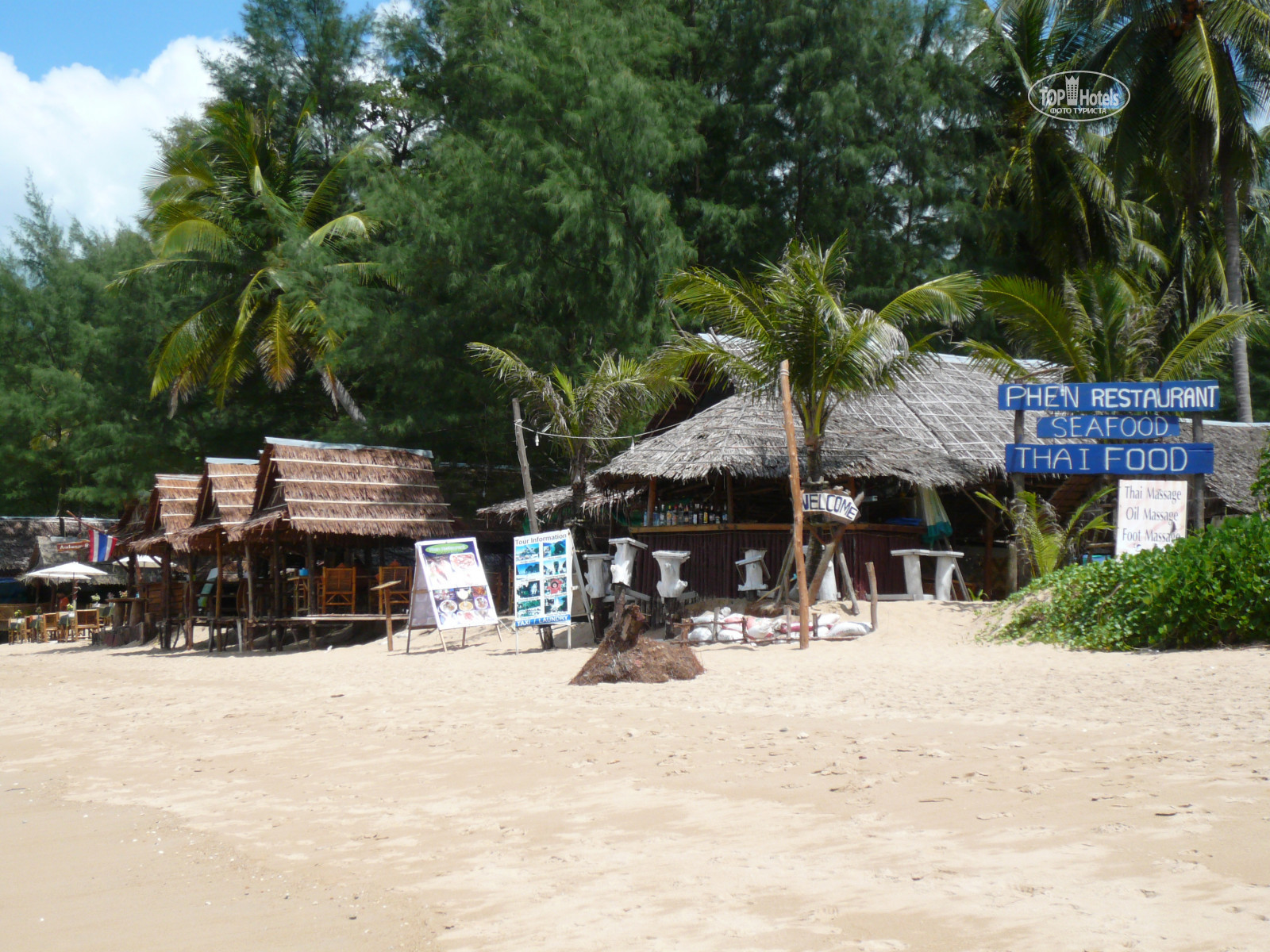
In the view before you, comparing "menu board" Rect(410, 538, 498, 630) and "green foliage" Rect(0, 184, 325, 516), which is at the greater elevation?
"green foliage" Rect(0, 184, 325, 516)

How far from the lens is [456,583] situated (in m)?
A: 15.3

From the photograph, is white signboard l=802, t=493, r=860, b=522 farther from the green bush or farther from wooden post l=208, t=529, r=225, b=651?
wooden post l=208, t=529, r=225, b=651

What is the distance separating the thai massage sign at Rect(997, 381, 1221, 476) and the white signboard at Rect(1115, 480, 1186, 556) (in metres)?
0.22

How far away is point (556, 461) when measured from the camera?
23.8m

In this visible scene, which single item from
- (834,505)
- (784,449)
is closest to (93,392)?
(784,449)

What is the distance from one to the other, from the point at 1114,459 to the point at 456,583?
27.4ft

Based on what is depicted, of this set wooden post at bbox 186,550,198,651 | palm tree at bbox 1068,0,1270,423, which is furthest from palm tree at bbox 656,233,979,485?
wooden post at bbox 186,550,198,651

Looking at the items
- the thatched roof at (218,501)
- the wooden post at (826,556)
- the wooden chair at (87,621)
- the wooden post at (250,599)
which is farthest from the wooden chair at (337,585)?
the wooden chair at (87,621)

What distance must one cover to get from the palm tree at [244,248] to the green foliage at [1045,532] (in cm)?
1583

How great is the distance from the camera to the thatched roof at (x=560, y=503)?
17.0m

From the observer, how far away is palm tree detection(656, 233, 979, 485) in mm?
13508

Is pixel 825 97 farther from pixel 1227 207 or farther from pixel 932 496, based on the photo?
pixel 932 496

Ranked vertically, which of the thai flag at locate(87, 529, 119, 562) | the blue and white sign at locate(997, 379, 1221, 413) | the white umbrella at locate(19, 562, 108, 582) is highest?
the blue and white sign at locate(997, 379, 1221, 413)

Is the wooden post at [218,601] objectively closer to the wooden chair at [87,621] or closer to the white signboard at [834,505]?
the wooden chair at [87,621]
